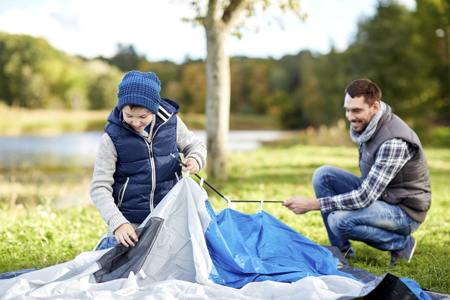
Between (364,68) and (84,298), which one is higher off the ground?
(364,68)

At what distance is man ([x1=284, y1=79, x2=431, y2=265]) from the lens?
14.3 feet

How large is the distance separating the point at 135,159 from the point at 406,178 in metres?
2.20

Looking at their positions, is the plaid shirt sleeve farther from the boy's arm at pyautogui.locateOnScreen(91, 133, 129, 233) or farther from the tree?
the tree

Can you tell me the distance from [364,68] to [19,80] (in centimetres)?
3133

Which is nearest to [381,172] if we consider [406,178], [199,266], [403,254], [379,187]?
[379,187]

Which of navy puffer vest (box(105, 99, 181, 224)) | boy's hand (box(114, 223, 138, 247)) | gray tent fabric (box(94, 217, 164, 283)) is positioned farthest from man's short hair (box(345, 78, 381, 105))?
boy's hand (box(114, 223, 138, 247))

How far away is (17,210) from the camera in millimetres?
6871

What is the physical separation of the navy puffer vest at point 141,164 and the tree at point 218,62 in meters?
5.57

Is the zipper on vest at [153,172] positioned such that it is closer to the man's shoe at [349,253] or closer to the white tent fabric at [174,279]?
the white tent fabric at [174,279]

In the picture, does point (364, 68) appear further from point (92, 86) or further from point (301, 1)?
point (92, 86)

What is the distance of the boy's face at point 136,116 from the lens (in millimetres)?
3778

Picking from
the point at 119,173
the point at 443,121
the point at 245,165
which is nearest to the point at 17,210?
the point at 119,173

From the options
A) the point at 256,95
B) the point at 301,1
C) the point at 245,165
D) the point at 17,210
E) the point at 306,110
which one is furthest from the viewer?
the point at 256,95

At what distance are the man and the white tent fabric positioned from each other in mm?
866
